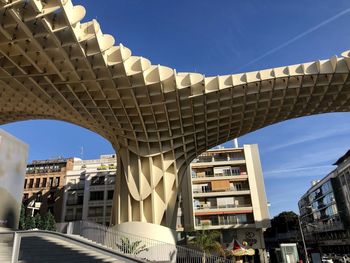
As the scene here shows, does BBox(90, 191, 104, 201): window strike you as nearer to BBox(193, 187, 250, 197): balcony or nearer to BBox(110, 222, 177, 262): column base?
BBox(193, 187, 250, 197): balcony

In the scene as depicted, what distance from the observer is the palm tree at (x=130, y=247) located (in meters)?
22.3

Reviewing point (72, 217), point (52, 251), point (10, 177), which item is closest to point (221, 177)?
point (72, 217)

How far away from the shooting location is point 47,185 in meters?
63.6

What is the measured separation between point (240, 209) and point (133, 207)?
2630cm

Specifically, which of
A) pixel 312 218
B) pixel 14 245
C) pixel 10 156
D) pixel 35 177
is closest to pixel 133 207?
pixel 10 156

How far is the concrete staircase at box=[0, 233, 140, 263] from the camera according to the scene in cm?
1295

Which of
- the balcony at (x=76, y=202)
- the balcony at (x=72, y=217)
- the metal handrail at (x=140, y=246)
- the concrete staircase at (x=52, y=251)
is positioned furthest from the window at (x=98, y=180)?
the concrete staircase at (x=52, y=251)

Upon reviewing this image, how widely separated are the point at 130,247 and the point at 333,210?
5863cm

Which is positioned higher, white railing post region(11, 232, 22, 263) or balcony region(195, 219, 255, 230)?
balcony region(195, 219, 255, 230)

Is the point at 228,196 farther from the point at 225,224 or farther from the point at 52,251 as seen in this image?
the point at 52,251

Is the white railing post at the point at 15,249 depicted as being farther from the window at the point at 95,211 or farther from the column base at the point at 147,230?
the window at the point at 95,211

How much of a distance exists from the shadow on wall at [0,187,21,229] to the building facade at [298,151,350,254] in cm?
4687

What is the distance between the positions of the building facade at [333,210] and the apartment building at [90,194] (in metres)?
34.9

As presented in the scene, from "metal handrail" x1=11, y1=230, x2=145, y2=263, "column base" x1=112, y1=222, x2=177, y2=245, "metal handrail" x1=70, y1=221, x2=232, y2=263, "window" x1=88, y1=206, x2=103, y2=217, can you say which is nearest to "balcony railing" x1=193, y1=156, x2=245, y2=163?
"window" x1=88, y1=206, x2=103, y2=217
